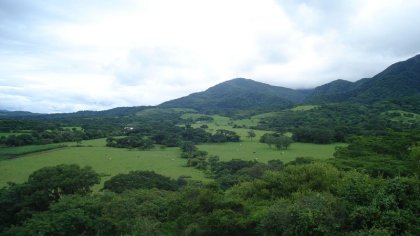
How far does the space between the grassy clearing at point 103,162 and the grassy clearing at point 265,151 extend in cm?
1232

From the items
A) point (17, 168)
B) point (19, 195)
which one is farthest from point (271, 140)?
point (19, 195)

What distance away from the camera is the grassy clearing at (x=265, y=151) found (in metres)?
78.6

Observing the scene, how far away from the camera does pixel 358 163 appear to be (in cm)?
3978

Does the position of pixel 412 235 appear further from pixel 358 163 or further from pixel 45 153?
pixel 45 153

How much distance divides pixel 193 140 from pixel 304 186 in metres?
89.8

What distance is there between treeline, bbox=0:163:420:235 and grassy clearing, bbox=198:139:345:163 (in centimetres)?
4549

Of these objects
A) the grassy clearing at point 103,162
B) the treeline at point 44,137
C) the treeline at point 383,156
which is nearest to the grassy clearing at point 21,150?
the grassy clearing at point 103,162

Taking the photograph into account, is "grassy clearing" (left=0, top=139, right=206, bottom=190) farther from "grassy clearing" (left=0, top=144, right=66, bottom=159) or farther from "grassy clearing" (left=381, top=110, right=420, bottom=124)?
"grassy clearing" (left=381, top=110, right=420, bottom=124)

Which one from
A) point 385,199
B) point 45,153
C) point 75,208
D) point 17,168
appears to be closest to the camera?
point 385,199

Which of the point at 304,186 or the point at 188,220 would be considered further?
the point at 304,186

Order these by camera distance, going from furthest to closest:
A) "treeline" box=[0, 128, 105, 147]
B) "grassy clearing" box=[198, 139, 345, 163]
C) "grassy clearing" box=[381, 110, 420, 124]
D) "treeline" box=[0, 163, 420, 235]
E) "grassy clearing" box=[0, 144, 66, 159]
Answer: "grassy clearing" box=[381, 110, 420, 124] < "treeline" box=[0, 128, 105, 147] < "grassy clearing" box=[198, 139, 345, 163] < "grassy clearing" box=[0, 144, 66, 159] < "treeline" box=[0, 163, 420, 235]

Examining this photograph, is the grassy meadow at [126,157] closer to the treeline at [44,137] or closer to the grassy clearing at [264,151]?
the grassy clearing at [264,151]

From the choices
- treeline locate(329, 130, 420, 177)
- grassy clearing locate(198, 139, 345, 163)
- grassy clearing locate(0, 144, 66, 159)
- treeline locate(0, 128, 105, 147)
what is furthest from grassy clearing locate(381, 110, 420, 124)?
grassy clearing locate(0, 144, 66, 159)

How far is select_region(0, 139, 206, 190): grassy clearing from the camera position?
6372cm
